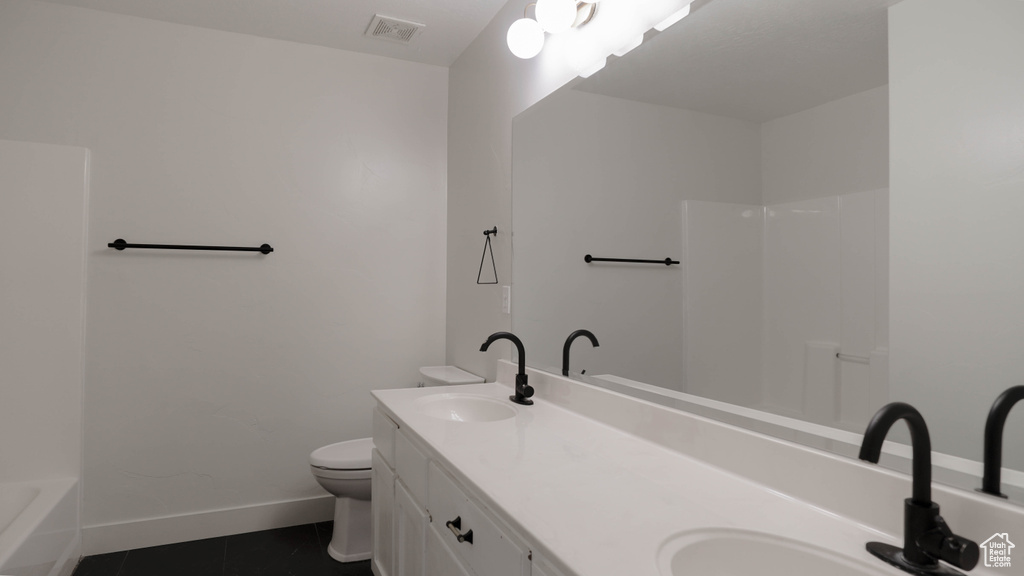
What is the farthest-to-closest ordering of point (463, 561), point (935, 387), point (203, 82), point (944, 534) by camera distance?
1. point (203, 82)
2. point (463, 561)
3. point (935, 387)
4. point (944, 534)

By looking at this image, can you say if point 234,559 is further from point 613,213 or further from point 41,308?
point 613,213

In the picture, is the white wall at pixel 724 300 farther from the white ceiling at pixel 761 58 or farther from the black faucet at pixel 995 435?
the black faucet at pixel 995 435

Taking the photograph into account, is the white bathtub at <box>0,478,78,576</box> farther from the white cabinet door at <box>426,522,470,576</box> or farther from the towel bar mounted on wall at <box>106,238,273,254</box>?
the white cabinet door at <box>426,522,470,576</box>

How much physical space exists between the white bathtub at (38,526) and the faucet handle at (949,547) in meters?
2.25

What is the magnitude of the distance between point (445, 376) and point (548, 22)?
5.15 feet

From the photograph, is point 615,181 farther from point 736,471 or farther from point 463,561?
point 463,561

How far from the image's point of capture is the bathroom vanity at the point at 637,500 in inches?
31.1

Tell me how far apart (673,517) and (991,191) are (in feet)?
2.18

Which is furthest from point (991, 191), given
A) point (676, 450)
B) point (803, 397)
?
point (676, 450)

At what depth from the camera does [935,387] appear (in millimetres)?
820

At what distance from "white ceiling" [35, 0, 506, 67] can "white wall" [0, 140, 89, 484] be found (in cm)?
72

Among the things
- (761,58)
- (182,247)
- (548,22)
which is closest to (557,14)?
(548,22)

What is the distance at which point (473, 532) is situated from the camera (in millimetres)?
1084

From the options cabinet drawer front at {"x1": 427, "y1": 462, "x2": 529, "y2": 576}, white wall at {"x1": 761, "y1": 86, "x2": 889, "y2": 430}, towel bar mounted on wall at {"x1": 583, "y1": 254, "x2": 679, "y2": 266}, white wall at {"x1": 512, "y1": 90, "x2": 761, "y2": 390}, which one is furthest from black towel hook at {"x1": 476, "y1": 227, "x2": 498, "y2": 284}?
white wall at {"x1": 761, "y1": 86, "x2": 889, "y2": 430}
